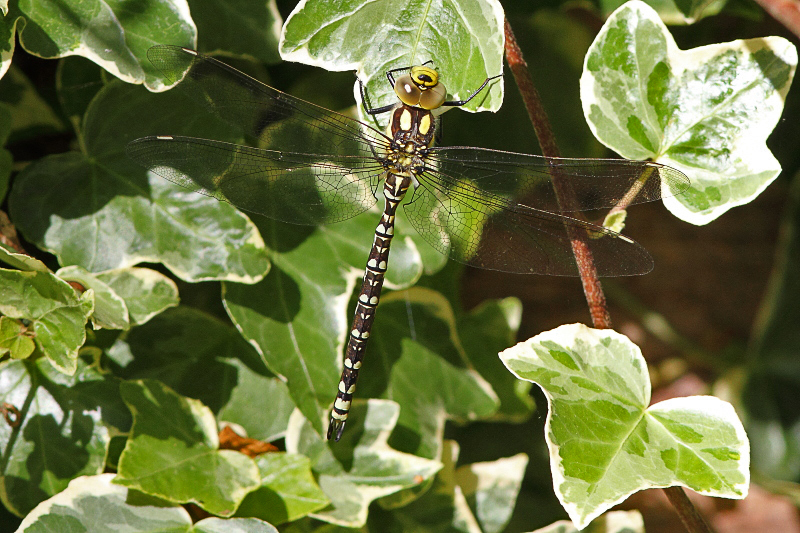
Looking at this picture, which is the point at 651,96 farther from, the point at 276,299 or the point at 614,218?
the point at 276,299

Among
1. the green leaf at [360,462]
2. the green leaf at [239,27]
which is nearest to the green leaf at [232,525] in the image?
the green leaf at [360,462]

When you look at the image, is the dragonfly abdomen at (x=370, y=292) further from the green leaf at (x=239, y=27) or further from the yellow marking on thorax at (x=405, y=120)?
the green leaf at (x=239, y=27)

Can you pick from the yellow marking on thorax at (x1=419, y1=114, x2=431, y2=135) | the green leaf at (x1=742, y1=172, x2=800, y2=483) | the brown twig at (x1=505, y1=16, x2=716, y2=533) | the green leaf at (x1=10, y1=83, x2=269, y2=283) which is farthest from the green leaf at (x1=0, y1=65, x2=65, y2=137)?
the green leaf at (x1=742, y1=172, x2=800, y2=483)

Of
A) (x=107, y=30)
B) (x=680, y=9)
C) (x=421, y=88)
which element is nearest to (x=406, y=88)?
(x=421, y=88)

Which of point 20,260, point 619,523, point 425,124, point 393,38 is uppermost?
point 393,38

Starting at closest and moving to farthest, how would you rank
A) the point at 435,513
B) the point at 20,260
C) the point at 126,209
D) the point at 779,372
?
the point at 20,260 → the point at 126,209 → the point at 435,513 → the point at 779,372

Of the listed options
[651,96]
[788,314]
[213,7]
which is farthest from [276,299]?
[788,314]

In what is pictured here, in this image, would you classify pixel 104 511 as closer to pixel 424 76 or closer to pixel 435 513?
pixel 435 513
